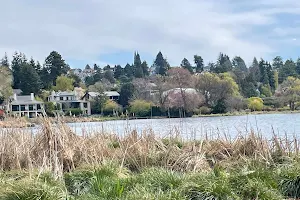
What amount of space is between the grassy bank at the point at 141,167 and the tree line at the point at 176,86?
66.3ft

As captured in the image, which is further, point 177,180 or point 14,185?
point 177,180

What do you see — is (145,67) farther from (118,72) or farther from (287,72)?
(287,72)

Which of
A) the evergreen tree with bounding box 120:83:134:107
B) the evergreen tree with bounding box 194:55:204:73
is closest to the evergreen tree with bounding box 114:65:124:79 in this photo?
the evergreen tree with bounding box 194:55:204:73

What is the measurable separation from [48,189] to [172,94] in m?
32.0

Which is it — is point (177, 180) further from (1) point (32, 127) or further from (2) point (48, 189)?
(1) point (32, 127)

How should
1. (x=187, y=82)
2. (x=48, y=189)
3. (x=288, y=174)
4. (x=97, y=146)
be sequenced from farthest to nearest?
(x=187, y=82), (x=97, y=146), (x=288, y=174), (x=48, y=189)

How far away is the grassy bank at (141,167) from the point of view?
18.6 ft

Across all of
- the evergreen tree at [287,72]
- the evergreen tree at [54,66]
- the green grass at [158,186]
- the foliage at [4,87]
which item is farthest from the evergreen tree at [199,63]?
the green grass at [158,186]

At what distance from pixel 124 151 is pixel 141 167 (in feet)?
1.89

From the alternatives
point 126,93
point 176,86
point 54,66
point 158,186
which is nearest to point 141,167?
point 158,186

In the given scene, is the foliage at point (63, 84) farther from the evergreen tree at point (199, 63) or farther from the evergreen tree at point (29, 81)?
the evergreen tree at point (199, 63)

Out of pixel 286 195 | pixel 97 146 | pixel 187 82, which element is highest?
pixel 187 82

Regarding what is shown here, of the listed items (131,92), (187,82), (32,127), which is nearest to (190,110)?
(187,82)

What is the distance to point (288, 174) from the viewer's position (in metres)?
6.61
